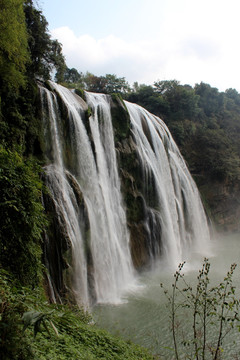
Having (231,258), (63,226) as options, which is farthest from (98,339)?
(231,258)

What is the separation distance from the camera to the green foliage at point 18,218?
4.53 meters

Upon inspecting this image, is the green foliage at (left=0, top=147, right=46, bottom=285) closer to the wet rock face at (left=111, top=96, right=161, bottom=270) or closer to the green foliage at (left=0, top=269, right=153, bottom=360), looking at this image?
the green foliage at (left=0, top=269, right=153, bottom=360)

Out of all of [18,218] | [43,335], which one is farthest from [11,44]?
[43,335]

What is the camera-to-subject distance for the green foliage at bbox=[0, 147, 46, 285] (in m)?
4.53

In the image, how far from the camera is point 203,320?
7.18 meters

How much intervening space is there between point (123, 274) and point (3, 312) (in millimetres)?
8652

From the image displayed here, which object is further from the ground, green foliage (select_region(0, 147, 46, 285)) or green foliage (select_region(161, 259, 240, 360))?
green foliage (select_region(0, 147, 46, 285))

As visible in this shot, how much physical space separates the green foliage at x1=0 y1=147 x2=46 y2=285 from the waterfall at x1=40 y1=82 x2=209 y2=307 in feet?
9.08

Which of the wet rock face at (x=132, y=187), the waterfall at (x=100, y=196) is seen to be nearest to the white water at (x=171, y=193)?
the waterfall at (x=100, y=196)

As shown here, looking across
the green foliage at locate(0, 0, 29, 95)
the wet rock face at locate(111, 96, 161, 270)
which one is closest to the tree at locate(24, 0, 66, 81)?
the green foliage at locate(0, 0, 29, 95)

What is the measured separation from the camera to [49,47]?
40.3ft

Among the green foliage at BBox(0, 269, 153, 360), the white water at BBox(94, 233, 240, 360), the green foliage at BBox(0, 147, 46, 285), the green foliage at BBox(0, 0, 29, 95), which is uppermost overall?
the green foliage at BBox(0, 0, 29, 95)

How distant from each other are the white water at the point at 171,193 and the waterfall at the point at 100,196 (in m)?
0.06

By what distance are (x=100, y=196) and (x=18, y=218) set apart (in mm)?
5906
